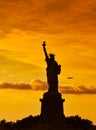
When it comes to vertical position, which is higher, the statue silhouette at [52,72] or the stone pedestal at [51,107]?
the statue silhouette at [52,72]

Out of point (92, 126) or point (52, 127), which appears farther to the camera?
point (92, 126)

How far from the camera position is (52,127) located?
5309 cm

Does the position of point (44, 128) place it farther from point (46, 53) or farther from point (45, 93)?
point (46, 53)

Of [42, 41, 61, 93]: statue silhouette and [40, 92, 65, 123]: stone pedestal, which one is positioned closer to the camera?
[40, 92, 65, 123]: stone pedestal

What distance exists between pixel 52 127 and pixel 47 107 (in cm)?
211

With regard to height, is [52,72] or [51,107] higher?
[52,72]

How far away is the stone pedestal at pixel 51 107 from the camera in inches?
2133

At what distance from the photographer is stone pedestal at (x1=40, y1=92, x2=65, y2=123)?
54188 millimetres

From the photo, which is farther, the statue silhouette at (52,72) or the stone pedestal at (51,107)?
the statue silhouette at (52,72)

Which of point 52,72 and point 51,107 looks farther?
point 52,72

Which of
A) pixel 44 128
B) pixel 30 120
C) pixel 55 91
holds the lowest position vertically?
pixel 44 128

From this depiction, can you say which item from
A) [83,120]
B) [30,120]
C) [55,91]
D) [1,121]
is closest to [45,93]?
[55,91]

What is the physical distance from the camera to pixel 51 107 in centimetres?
5441

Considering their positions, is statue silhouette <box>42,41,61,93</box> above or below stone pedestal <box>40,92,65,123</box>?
above
